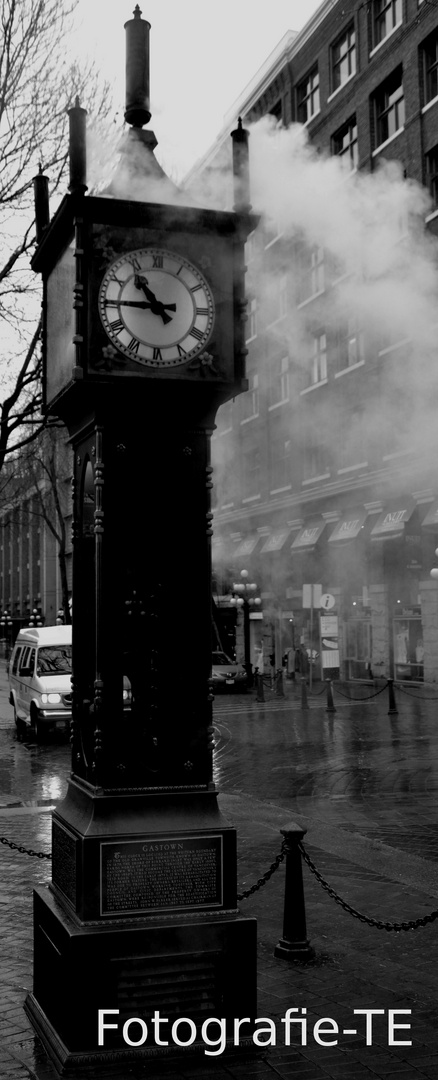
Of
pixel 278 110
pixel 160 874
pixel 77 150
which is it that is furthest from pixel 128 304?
pixel 278 110

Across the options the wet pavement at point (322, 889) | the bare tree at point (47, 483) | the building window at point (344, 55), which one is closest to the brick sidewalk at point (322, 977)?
the wet pavement at point (322, 889)

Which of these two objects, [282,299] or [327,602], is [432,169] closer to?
[282,299]

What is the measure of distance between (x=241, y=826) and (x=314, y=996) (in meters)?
4.10

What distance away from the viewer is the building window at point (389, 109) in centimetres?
1819

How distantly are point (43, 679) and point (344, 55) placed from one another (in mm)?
11341

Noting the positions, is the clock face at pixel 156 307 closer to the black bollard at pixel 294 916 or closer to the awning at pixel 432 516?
the black bollard at pixel 294 916

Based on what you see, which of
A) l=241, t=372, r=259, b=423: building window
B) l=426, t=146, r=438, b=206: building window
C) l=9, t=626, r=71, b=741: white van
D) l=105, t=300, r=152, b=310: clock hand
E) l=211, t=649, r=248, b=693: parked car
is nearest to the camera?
l=105, t=300, r=152, b=310: clock hand

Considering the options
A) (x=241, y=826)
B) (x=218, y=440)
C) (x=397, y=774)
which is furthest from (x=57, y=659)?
(x=218, y=440)

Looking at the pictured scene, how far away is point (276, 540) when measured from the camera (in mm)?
28328

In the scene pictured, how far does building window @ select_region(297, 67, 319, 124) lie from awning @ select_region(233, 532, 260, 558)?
563 inches

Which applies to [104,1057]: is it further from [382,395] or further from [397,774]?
[382,395]

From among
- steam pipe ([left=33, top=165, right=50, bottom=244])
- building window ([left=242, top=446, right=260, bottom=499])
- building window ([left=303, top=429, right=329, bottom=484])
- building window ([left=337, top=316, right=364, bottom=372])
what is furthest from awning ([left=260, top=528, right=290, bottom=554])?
steam pipe ([left=33, top=165, right=50, bottom=244])

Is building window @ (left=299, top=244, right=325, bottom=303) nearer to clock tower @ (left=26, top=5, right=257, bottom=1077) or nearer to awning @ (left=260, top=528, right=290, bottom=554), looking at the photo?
clock tower @ (left=26, top=5, right=257, bottom=1077)

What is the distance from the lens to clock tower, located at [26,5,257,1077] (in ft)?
12.5
